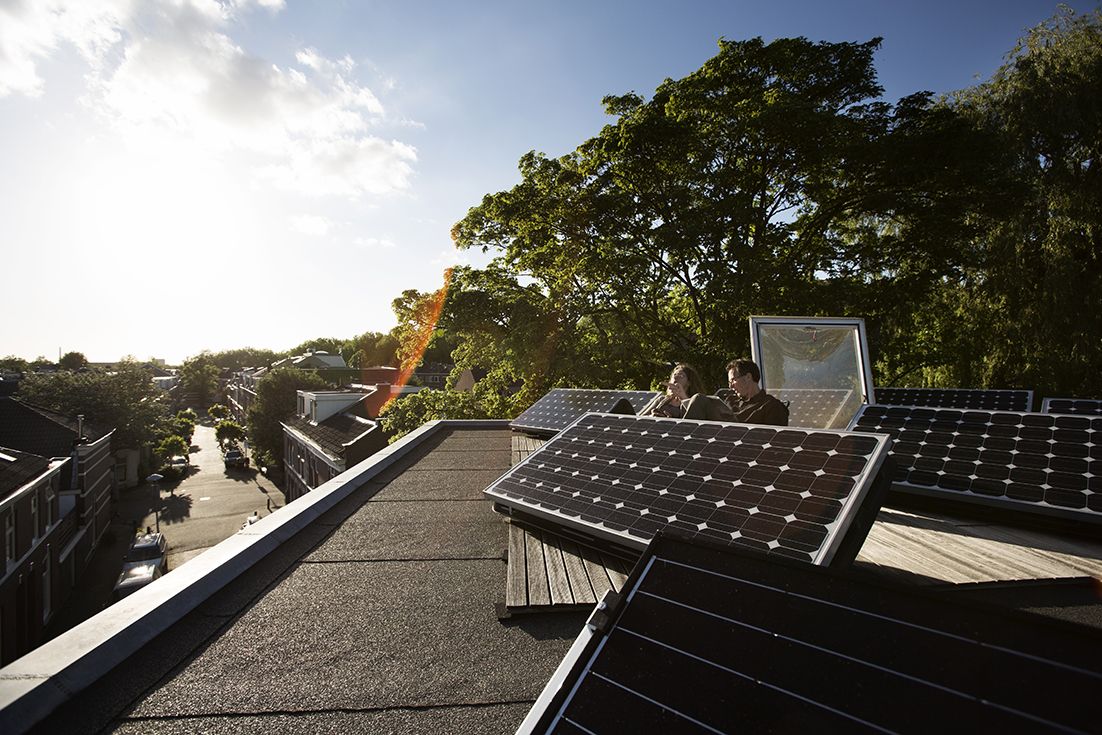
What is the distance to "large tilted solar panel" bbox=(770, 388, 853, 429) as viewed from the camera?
9039 millimetres

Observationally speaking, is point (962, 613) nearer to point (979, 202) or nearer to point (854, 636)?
point (854, 636)

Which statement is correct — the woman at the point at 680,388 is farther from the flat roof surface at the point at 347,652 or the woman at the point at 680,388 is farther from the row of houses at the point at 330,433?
the row of houses at the point at 330,433

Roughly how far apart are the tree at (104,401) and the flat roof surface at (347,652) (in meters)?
55.8

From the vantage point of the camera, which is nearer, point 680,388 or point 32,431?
point 680,388

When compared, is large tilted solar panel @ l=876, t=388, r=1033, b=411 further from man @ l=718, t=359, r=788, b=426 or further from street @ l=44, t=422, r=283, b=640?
street @ l=44, t=422, r=283, b=640

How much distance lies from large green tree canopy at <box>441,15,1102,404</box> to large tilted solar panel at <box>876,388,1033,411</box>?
6.37 m

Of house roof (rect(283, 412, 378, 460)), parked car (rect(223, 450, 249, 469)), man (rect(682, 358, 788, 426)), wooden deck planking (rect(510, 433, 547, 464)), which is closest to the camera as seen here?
man (rect(682, 358, 788, 426))

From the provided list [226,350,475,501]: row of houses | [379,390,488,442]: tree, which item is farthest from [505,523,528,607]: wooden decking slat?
[226,350,475,501]: row of houses

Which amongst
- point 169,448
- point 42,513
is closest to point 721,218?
point 42,513

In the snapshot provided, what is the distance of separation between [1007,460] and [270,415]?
2336 inches

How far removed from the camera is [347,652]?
2.84 m

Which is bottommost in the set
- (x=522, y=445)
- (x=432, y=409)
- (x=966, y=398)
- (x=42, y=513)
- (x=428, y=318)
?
(x=42, y=513)

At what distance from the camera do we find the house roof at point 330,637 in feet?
7.68

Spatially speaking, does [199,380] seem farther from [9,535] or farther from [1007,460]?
[1007,460]
